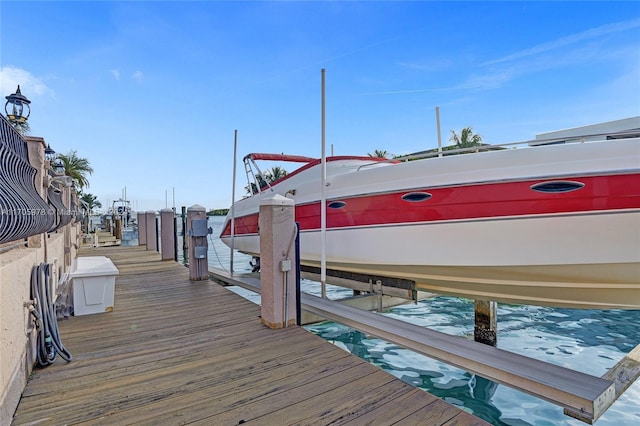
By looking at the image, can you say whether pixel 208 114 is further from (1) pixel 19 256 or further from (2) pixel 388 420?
(2) pixel 388 420

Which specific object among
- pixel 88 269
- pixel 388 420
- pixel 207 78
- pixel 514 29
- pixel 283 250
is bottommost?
pixel 388 420

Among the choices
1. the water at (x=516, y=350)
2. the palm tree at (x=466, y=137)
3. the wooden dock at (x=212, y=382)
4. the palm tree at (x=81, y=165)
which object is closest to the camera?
the wooden dock at (x=212, y=382)

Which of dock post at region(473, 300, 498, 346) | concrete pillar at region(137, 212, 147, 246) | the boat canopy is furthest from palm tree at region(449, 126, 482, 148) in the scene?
dock post at region(473, 300, 498, 346)

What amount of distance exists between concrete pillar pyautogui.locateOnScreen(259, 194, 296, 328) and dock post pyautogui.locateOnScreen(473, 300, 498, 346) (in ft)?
9.65

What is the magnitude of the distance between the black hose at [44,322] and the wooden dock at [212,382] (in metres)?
0.08

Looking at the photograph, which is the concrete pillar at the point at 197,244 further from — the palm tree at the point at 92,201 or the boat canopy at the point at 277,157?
the palm tree at the point at 92,201

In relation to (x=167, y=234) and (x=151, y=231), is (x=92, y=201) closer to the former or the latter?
(x=151, y=231)

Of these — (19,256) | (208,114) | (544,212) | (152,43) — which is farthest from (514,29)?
(208,114)

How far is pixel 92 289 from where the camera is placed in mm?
3900

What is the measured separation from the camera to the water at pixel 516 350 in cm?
317

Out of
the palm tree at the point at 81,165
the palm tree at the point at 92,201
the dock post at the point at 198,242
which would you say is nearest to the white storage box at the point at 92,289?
the dock post at the point at 198,242

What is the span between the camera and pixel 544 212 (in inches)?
105

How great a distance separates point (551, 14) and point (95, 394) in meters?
6.86

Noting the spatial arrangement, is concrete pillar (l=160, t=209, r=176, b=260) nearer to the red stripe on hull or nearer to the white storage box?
the white storage box
